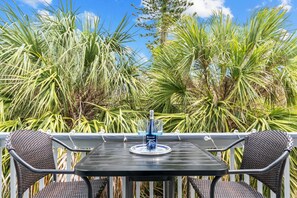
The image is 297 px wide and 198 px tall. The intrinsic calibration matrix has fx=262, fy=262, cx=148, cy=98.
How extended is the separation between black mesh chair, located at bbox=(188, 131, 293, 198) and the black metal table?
26 centimetres

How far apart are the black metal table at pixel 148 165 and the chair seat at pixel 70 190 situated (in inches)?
9.3

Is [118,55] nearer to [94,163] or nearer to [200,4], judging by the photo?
[94,163]

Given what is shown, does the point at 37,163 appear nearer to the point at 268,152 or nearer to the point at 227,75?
the point at 268,152

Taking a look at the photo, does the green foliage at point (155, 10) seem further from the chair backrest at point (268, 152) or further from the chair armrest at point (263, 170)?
the chair armrest at point (263, 170)

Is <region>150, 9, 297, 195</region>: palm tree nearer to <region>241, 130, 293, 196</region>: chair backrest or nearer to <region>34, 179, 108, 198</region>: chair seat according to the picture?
<region>241, 130, 293, 196</region>: chair backrest

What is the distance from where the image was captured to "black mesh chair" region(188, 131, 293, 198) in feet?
5.34

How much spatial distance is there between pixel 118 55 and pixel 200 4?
511 centimetres

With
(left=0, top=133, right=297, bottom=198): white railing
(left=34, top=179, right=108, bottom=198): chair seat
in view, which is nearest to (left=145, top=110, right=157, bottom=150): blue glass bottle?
(left=0, top=133, right=297, bottom=198): white railing

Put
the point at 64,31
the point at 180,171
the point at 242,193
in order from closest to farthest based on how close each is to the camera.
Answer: the point at 180,171
the point at 242,193
the point at 64,31

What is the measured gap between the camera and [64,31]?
141 inches

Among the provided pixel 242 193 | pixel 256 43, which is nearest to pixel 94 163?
pixel 242 193

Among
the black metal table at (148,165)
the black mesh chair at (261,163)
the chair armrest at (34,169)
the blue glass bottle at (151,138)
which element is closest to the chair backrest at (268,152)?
the black mesh chair at (261,163)

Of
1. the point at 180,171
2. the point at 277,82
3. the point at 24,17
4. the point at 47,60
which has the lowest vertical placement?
the point at 180,171

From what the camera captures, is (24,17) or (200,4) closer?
(24,17)
